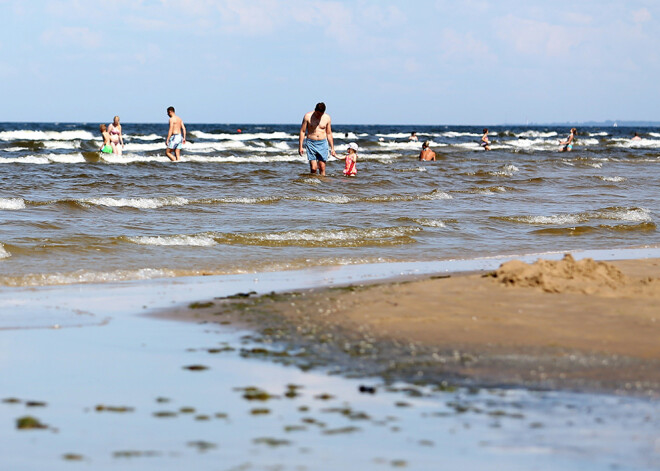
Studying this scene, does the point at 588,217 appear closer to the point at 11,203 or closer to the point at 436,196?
the point at 436,196

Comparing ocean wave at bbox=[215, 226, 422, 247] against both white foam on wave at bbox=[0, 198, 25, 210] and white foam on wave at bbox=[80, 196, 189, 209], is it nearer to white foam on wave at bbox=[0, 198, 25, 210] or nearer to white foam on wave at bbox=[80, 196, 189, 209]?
white foam on wave at bbox=[80, 196, 189, 209]

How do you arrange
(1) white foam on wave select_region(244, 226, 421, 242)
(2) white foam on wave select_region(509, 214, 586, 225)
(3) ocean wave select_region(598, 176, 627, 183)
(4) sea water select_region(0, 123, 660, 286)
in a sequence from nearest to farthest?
(4) sea water select_region(0, 123, 660, 286)
(1) white foam on wave select_region(244, 226, 421, 242)
(2) white foam on wave select_region(509, 214, 586, 225)
(3) ocean wave select_region(598, 176, 627, 183)

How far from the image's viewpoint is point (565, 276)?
6.93 metres

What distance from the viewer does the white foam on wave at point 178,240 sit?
10.5 meters

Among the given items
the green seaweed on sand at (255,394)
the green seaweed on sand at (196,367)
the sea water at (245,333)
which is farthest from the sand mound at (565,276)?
the green seaweed on sand at (255,394)

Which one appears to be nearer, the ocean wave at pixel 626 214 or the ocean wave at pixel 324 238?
the ocean wave at pixel 324 238

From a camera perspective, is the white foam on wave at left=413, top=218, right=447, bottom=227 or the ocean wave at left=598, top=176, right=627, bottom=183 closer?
the white foam on wave at left=413, top=218, right=447, bottom=227

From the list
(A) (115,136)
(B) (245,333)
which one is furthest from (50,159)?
(B) (245,333)

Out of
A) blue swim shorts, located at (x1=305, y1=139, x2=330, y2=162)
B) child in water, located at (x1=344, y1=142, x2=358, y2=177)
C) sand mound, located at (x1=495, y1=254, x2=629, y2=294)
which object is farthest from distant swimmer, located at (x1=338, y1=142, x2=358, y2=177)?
sand mound, located at (x1=495, y1=254, x2=629, y2=294)

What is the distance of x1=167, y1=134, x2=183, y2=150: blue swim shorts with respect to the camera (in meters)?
23.5

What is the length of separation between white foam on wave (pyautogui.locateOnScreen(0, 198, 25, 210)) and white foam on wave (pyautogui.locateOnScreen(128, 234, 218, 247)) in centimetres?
403

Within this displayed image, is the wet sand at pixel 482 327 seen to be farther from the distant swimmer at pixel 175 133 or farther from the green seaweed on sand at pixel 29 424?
the distant swimmer at pixel 175 133

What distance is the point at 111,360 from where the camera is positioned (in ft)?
16.1

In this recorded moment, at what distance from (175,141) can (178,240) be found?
44.7 feet
